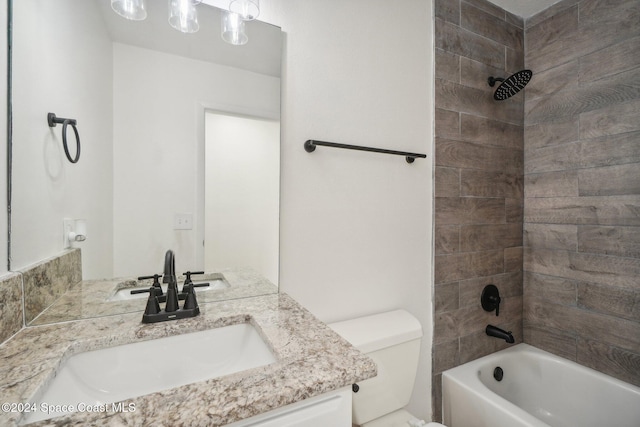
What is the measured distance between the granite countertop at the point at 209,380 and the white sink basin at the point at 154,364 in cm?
2

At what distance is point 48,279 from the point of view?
A: 79 cm

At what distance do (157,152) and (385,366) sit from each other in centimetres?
120

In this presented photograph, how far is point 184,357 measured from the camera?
2.49 feet

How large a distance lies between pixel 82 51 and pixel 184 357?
0.97 meters

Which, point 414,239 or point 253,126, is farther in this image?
point 414,239

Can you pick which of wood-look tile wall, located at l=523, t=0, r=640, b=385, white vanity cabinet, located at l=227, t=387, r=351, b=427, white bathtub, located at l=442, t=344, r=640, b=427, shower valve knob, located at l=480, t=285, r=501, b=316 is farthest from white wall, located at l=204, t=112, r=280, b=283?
wood-look tile wall, located at l=523, t=0, r=640, b=385

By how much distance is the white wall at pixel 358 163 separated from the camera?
3.97 ft

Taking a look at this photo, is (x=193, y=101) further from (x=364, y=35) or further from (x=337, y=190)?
(x=364, y=35)

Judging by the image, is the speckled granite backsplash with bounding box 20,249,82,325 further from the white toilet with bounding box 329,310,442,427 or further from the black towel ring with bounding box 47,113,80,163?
the white toilet with bounding box 329,310,442,427

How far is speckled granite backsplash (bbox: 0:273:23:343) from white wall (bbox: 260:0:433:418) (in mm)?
756

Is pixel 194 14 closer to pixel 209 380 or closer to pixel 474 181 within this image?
pixel 209 380

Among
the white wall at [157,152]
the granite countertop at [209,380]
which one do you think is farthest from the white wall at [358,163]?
the granite countertop at [209,380]

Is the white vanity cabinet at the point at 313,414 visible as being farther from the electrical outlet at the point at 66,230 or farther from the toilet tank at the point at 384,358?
the electrical outlet at the point at 66,230

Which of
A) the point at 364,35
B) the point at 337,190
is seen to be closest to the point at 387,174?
the point at 337,190
